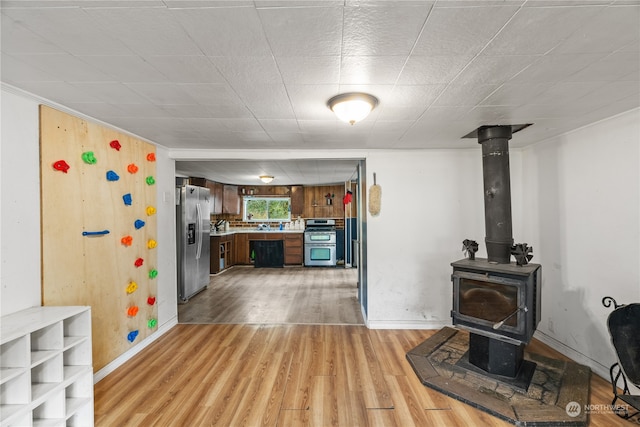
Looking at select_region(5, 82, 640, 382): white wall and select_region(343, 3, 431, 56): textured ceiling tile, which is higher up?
select_region(343, 3, 431, 56): textured ceiling tile

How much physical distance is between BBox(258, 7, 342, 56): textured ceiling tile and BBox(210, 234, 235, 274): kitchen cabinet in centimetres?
551

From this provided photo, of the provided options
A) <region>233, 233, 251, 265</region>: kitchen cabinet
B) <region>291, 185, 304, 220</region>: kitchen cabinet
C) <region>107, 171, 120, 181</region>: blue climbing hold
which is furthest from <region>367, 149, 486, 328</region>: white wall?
<region>233, 233, 251, 265</region>: kitchen cabinet

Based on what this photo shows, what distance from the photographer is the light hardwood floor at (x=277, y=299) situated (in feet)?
12.0

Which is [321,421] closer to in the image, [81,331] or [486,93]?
[81,331]

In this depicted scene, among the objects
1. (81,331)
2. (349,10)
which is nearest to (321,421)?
(81,331)

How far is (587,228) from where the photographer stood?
2447 mm

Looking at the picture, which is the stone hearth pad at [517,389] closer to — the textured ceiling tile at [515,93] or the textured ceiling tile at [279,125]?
the textured ceiling tile at [515,93]

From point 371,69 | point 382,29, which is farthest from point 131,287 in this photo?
point 382,29

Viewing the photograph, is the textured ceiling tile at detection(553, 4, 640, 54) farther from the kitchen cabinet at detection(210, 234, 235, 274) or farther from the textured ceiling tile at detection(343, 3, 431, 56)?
the kitchen cabinet at detection(210, 234, 235, 274)

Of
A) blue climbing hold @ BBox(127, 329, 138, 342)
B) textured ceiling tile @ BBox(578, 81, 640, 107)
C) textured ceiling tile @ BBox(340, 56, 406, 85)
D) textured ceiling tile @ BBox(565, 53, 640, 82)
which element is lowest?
blue climbing hold @ BBox(127, 329, 138, 342)

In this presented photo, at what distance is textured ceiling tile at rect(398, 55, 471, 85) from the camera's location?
1.43 metres

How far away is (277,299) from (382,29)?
3994 mm

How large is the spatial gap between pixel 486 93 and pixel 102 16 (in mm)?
2068

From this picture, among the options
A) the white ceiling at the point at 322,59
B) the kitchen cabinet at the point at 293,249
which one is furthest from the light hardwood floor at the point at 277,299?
the white ceiling at the point at 322,59
